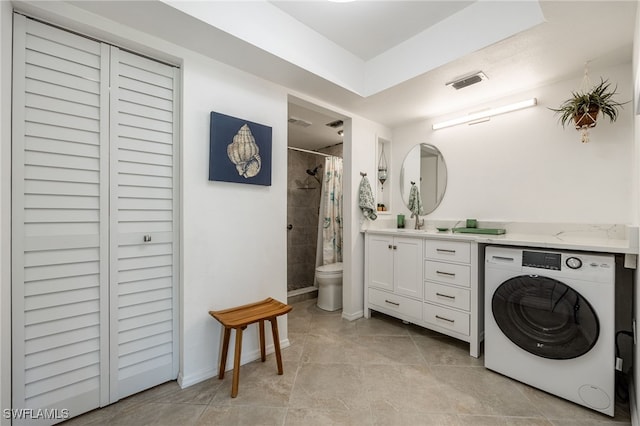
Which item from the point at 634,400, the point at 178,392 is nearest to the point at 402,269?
the point at 634,400

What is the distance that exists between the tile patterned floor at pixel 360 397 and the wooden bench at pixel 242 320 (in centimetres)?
11

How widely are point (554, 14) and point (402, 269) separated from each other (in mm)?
1933

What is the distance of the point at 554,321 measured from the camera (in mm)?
1517

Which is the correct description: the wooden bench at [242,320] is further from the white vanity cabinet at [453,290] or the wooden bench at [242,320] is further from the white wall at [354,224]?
the white vanity cabinet at [453,290]

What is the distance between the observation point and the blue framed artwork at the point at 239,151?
1.72 m

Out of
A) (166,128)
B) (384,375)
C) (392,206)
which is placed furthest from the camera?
(392,206)

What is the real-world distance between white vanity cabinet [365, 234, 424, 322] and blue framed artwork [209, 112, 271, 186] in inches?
51.8

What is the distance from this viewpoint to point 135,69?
4.99ft

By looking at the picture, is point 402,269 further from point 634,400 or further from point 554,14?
point 554,14

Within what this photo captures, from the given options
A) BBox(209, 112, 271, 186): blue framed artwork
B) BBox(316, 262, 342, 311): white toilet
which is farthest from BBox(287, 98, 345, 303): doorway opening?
BBox(209, 112, 271, 186): blue framed artwork

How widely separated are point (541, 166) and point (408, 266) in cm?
135

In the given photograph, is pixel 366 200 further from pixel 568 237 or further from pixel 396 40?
pixel 568 237
